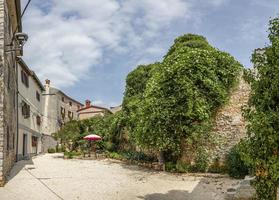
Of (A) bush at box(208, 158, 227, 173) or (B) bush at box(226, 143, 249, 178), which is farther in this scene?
(A) bush at box(208, 158, 227, 173)

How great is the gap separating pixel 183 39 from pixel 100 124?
1093cm

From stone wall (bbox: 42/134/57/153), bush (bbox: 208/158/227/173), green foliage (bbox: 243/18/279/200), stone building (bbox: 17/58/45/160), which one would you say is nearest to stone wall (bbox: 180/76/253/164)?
bush (bbox: 208/158/227/173)

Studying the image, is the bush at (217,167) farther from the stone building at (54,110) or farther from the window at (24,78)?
the stone building at (54,110)

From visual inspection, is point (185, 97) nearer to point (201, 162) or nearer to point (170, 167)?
point (201, 162)

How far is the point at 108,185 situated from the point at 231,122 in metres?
7.99

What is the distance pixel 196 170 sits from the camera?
20500 millimetres

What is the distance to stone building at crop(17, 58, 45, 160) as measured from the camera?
26.8 m

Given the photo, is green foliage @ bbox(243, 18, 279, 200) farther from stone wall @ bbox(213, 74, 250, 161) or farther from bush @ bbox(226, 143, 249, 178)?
stone wall @ bbox(213, 74, 250, 161)

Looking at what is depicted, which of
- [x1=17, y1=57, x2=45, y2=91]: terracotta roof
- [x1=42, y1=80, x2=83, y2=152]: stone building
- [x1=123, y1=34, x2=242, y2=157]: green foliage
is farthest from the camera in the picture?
[x1=42, y1=80, x2=83, y2=152]: stone building

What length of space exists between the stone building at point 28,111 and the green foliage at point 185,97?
9700 mm

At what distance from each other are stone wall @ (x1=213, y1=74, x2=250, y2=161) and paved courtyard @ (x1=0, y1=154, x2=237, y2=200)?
2705mm

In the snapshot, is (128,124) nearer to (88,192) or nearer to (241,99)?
(241,99)

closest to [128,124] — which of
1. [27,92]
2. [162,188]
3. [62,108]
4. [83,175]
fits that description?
[27,92]

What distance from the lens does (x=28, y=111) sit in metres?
29.5
